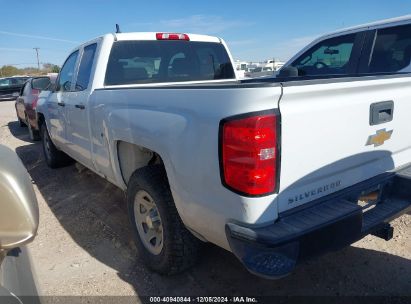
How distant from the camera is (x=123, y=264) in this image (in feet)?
10.5

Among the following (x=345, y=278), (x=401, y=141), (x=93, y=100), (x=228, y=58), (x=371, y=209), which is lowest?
(x=345, y=278)

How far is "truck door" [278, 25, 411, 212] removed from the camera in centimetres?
201

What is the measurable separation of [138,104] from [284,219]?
1.38 meters

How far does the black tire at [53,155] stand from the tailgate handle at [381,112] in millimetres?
5084

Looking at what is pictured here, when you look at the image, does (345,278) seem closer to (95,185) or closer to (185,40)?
(185,40)

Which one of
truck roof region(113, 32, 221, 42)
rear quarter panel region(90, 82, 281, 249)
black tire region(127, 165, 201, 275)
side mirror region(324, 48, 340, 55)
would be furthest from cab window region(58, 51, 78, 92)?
side mirror region(324, 48, 340, 55)

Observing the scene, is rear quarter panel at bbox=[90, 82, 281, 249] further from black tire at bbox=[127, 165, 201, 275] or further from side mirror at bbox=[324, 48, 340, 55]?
side mirror at bbox=[324, 48, 340, 55]

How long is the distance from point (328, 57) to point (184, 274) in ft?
13.2

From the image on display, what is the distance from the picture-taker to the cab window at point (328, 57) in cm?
529

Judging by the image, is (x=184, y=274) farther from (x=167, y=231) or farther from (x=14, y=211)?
(x=14, y=211)

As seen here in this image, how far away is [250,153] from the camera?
193 centimetres

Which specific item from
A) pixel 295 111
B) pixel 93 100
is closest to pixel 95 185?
pixel 93 100

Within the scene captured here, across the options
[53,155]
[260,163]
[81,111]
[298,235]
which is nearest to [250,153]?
[260,163]

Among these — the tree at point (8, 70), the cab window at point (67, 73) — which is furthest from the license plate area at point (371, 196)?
the tree at point (8, 70)
